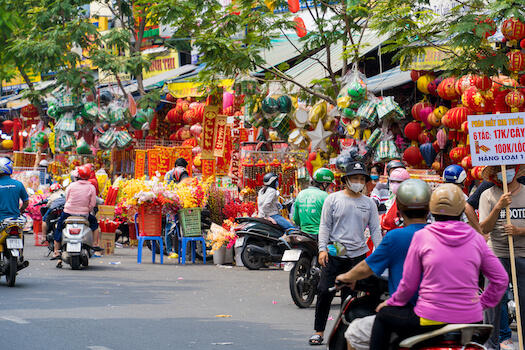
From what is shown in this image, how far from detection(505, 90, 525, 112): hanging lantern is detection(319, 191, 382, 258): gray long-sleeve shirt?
4.83 m

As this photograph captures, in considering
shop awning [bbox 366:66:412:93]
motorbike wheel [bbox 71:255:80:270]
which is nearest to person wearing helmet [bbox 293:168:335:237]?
motorbike wheel [bbox 71:255:80:270]

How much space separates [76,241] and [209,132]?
5.44m

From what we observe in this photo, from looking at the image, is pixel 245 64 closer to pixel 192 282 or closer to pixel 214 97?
pixel 214 97

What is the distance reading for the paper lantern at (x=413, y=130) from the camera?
50.8ft

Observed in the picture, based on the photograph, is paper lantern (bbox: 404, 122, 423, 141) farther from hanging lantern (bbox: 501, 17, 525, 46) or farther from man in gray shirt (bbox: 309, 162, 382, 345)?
man in gray shirt (bbox: 309, 162, 382, 345)

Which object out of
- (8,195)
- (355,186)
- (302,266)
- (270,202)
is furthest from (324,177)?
(8,195)

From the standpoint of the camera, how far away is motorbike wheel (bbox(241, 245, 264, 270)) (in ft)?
45.6

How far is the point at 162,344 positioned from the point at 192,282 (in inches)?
196

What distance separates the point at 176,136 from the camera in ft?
80.1

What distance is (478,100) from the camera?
12016 mm

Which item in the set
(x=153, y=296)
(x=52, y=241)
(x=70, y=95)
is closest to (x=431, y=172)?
(x=153, y=296)

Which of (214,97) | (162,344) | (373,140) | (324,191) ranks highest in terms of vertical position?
(214,97)

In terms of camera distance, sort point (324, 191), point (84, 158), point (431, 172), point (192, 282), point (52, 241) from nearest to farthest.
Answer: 1. point (324, 191)
2. point (192, 282)
3. point (431, 172)
4. point (52, 241)
5. point (84, 158)

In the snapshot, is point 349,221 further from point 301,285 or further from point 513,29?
point 513,29
